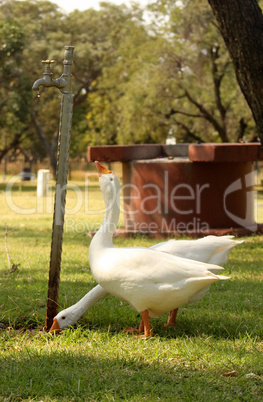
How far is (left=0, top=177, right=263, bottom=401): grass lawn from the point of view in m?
3.26

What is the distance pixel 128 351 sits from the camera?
12.6 ft

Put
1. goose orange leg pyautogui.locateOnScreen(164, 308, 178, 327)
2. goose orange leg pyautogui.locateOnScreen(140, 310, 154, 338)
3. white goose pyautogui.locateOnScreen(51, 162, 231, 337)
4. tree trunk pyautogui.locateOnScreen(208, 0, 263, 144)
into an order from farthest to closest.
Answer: tree trunk pyautogui.locateOnScreen(208, 0, 263, 144)
goose orange leg pyautogui.locateOnScreen(164, 308, 178, 327)
goose orange leg pyautogui.locateOnScreen(140, 310, 154, 338)
white goose pyautogui.locateOnScreen(51, 162, 231, 337)

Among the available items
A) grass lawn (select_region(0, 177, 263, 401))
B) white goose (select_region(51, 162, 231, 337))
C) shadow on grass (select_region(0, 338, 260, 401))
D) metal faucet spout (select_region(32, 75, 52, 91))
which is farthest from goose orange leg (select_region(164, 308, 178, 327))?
metal faucet spout (select_region(32, 75, 52, 91))

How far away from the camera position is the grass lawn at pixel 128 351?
10.7ft

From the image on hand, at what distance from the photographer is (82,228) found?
1142 centimetres

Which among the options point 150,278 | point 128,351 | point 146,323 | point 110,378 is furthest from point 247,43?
point 110,378

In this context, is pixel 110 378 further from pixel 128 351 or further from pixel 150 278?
pixel 150 278

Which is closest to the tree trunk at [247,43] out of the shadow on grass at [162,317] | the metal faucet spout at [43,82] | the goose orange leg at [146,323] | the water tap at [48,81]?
the shadow on grass at [162,317]

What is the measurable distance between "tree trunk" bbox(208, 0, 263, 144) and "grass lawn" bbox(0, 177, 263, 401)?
5.85 ft

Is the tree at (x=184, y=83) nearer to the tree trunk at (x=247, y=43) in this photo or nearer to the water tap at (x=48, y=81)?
the tree trunk at (x=247, y=43)

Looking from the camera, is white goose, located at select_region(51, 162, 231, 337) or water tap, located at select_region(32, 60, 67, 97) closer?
white goose, located at select_region(51, 162, 231, 337)

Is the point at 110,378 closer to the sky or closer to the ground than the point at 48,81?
closer to the ground

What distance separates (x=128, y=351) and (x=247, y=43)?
3040mm

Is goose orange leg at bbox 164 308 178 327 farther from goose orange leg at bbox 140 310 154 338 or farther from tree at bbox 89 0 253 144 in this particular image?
tree at bbox 89 0 253 144
